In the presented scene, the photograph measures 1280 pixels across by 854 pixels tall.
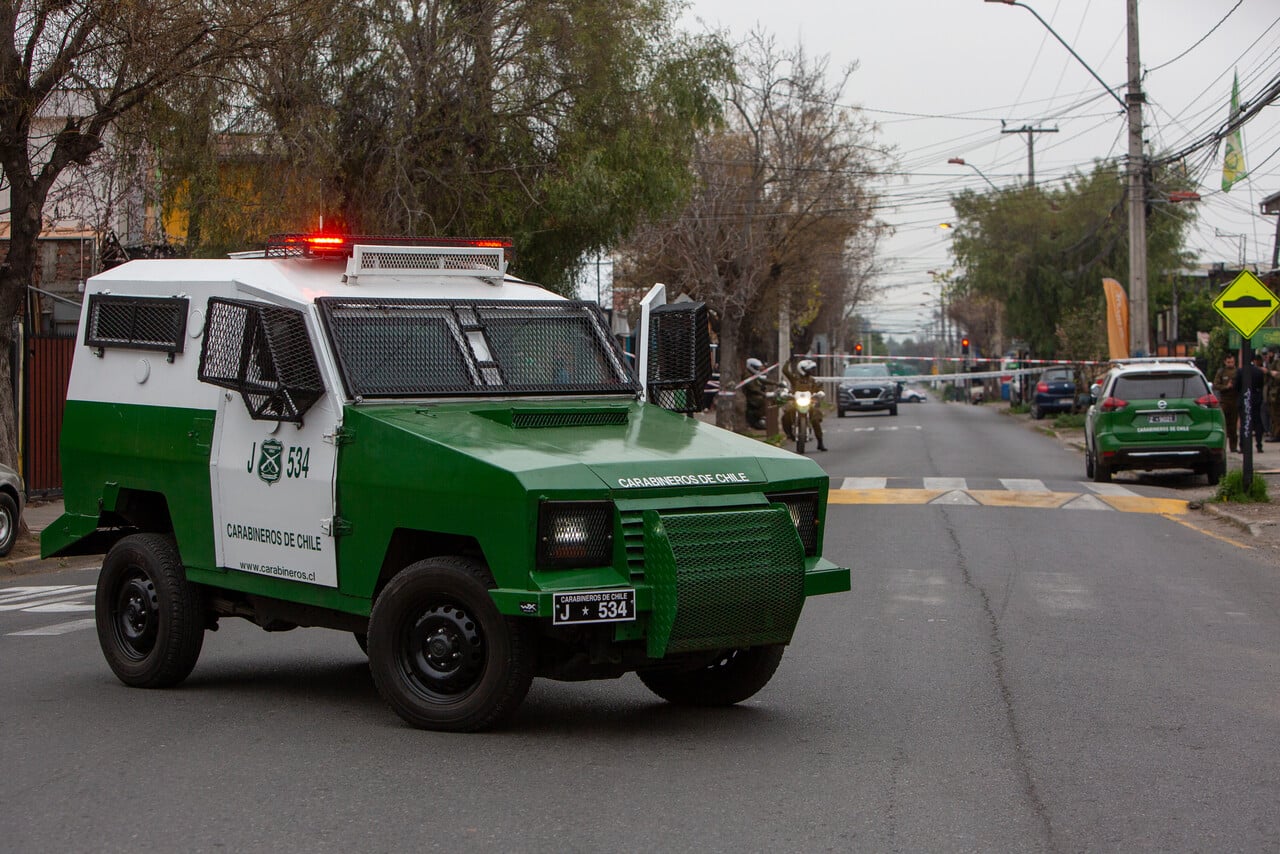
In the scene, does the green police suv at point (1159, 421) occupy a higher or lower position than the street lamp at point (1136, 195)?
lower

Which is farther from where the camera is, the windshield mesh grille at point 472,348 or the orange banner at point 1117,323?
the orange banner at point 1117,323

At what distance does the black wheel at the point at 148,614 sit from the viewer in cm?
829

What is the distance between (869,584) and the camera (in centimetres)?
1257

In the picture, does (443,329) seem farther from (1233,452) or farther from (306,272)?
(1233,452)

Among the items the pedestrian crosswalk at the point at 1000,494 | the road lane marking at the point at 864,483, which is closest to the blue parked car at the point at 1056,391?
the pedestrian crosswalk at the point at 1000,494

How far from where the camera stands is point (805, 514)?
24.2 feet

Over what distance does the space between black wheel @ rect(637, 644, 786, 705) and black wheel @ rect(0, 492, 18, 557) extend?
386 inches

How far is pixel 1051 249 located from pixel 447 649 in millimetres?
50741

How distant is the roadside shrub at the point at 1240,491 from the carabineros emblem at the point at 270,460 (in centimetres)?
1485

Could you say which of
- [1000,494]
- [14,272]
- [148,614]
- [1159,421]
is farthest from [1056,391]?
[148,614]

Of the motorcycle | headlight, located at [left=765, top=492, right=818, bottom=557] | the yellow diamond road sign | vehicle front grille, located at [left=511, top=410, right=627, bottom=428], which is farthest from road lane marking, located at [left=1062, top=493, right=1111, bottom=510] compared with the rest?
vehicle front grille, located at [left=511, top=410, right=627, bottom=428]

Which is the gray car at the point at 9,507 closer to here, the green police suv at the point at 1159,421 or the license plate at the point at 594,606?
the license plate at the point at 594,606

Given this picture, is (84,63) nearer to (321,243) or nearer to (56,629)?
(56,629)

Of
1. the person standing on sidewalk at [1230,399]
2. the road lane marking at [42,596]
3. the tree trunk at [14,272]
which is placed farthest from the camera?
the person standing on sidewalk at [1230,399]
